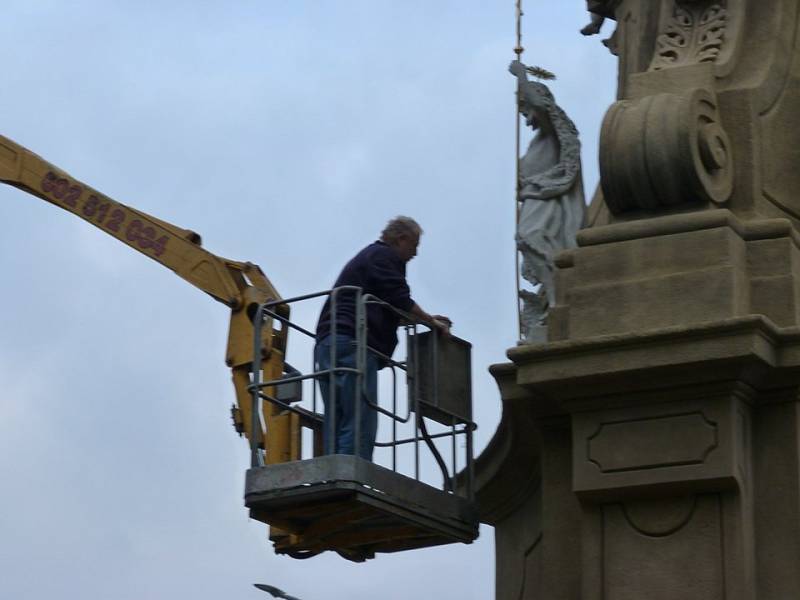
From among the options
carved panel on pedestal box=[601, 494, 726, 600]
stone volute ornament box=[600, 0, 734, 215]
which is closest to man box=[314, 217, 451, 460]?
stone volute ornament box=[600, 0, 734, 215]

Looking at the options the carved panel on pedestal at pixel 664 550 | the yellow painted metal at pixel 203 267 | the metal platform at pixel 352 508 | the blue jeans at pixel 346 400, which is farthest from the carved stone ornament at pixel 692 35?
the yellow painted metal at pixel 203 267

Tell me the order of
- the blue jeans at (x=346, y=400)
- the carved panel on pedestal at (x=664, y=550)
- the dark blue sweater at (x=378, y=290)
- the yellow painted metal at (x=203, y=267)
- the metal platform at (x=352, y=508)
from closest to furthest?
the carved panel on pedestal at (x=664, y=550)
the metal platform at (x=352, y=508)
the blue jeans at (x=346, y=400)
the dark blue sweater at (x=378, y=290)
the yellow painted metal at (x=203, y=267)

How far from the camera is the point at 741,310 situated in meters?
14.1

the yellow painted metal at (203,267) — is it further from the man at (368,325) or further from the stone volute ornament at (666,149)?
the stone volute ornament at (666,149)

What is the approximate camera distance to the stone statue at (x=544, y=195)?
15.9 meters

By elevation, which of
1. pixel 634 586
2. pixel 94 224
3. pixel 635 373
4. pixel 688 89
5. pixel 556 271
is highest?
pixel 94 224

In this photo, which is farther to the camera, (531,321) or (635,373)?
(531,321)

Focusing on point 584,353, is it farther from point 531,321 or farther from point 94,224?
point 94,224

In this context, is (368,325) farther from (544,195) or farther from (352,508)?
(544,195)

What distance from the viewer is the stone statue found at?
52.0 feet

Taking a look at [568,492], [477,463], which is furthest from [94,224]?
[568,492]

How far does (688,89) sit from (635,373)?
2.04 metres

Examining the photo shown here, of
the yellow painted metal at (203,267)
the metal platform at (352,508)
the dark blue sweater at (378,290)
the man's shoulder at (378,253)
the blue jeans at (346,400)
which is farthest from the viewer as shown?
the yellow painted metal at (203,267)

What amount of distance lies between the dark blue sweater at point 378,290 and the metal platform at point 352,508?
1.02 meters
